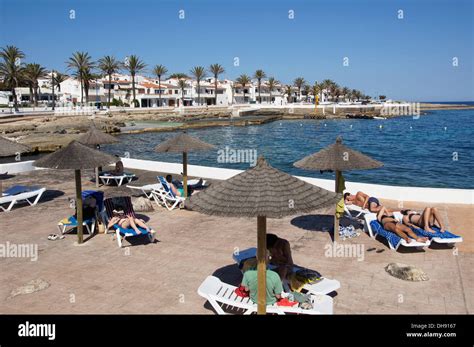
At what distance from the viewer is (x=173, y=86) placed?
367ft

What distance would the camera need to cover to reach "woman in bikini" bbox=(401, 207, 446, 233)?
899 cm

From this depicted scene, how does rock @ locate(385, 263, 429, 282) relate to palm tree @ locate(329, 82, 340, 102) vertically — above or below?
below

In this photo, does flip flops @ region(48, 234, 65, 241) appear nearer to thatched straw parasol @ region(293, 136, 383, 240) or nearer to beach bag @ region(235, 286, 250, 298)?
beach bag @ region(235, 286, 250, 298)

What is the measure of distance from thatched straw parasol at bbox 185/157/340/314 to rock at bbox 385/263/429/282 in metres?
2.46

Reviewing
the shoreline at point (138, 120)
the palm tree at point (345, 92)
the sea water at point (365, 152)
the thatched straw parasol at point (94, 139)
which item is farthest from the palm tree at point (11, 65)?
the palm tree at point (345, 92)

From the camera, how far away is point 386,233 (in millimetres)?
9062

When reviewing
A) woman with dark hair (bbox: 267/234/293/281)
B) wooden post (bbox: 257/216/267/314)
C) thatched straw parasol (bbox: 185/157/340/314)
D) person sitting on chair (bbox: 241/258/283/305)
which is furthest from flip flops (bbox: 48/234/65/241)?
wooden post (bbox: 257/216/267/314)

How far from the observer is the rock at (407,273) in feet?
23.9

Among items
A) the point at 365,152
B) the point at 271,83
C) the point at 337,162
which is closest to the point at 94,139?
the point at 337,162

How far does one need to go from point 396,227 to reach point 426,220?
0.68 m

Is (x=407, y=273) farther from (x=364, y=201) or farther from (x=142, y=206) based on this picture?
(x=142, y=206)
